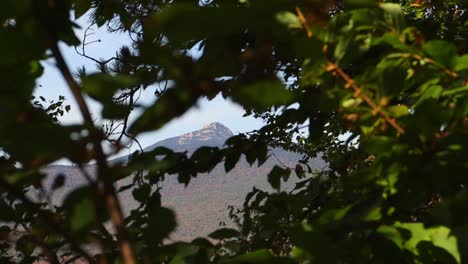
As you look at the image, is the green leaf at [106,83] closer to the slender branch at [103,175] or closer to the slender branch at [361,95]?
the slender branch at [103,175]

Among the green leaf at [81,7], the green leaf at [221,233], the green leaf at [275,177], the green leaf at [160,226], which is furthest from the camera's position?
the green leaf at [81,7]

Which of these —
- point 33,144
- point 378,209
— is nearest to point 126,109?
point 33,144

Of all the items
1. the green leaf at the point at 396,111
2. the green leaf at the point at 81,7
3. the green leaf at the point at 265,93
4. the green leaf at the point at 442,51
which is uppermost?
the green leaf at the point at 81,7

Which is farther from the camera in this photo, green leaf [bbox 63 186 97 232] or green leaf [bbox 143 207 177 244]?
green leaf [bbox 143 207 177 244]

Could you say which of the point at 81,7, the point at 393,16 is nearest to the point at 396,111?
the point at 393,16

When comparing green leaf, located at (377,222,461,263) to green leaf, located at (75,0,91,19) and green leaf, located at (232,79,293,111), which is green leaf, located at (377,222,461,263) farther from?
green leaf, located at (75,0,91,19)

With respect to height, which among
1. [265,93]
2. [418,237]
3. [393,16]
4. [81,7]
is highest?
[81,7]

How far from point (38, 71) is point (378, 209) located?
849mm

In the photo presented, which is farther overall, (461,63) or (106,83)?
(461,63)

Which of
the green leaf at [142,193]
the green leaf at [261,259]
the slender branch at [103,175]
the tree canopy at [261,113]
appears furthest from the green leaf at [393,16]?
the green leaf at [142,193]

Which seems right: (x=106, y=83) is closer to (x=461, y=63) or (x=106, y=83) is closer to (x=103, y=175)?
(x=103, y=175)

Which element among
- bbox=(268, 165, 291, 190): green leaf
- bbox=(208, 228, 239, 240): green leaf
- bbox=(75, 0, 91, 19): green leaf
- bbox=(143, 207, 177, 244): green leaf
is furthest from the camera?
bbox=(75, 0, 91, 19): green leaf

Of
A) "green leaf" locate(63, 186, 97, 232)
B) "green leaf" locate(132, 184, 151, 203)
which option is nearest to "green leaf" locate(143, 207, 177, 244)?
"green leaf" locate(63, 186, 97, 232)

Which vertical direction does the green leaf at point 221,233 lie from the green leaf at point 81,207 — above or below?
below
